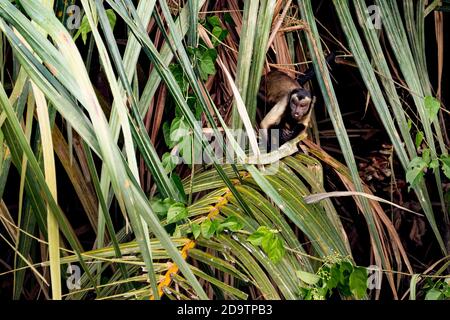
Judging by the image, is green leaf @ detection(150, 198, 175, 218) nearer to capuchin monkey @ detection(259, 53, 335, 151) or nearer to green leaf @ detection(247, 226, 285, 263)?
green leaf @ detection(247, 226, 285, 263)

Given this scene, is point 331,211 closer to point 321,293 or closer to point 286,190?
point 286,190

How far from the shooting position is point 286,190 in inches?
68.5

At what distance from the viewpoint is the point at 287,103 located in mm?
2711

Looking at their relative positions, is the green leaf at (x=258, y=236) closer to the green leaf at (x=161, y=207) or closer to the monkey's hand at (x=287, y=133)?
the green leaf at (x=161, y=207)

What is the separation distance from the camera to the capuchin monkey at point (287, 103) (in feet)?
7.97

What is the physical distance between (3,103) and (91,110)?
13 cm

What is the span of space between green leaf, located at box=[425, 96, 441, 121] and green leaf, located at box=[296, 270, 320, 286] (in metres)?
0.54

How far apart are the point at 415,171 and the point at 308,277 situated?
0.43 metres

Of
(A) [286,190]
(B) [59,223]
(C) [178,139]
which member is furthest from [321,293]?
(B) [59,223]

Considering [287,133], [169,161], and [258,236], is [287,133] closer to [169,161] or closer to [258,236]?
[169,161]

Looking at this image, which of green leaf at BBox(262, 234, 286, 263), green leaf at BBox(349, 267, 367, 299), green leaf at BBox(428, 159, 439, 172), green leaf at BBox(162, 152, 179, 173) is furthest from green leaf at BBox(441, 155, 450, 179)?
green leaf at BBox(162, 152, 179, 173)

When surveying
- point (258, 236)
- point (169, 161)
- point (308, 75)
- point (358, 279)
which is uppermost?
point (308, 75)

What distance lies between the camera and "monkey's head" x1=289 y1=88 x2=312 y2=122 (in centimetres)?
247

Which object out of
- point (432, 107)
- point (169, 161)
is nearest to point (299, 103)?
point (432, 107)
